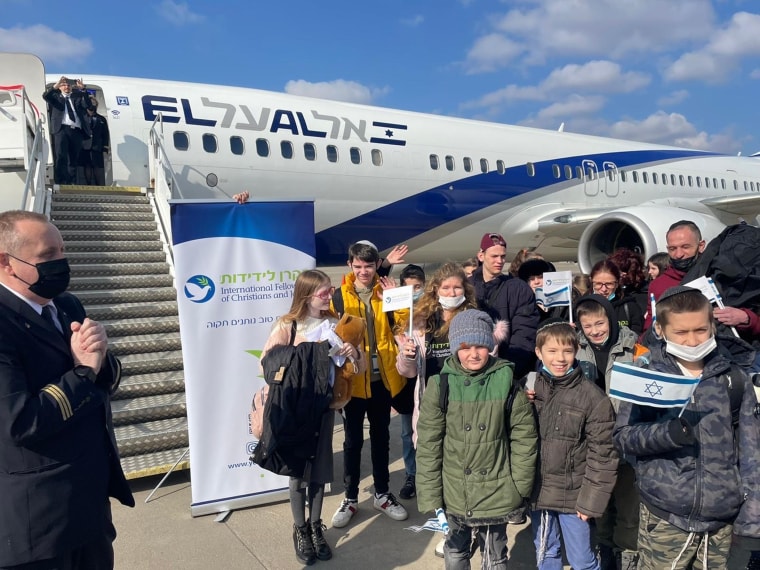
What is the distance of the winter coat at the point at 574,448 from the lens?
2547 mm

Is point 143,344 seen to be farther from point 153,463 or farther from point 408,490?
point 408,490

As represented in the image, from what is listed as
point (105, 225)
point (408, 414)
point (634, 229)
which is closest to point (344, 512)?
point (408, 414)

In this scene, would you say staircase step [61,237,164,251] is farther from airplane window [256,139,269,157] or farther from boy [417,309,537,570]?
boy [417,309,537,570]

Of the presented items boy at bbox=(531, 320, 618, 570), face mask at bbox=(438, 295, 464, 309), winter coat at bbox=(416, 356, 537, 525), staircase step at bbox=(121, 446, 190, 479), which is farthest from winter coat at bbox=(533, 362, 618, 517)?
staircase step at bbox=(121, 446, 190, 479)

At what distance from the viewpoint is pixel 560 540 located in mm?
2785

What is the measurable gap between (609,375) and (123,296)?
4532 millimetres

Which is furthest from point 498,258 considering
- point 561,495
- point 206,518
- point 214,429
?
point 206,518

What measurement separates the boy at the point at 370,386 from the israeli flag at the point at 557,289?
1051mm

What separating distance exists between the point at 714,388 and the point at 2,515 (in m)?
2.50

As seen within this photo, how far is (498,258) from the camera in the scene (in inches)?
157

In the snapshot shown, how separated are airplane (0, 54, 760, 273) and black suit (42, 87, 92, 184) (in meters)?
0.26

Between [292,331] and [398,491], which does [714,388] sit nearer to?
[292,331]

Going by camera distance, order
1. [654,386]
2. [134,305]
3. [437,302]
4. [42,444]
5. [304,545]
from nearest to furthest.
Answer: [42,444] < [654,386] < [304,545] < [437,302] < [134,305]

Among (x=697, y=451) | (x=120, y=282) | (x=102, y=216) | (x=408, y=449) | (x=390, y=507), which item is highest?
(x=102, y=216)
